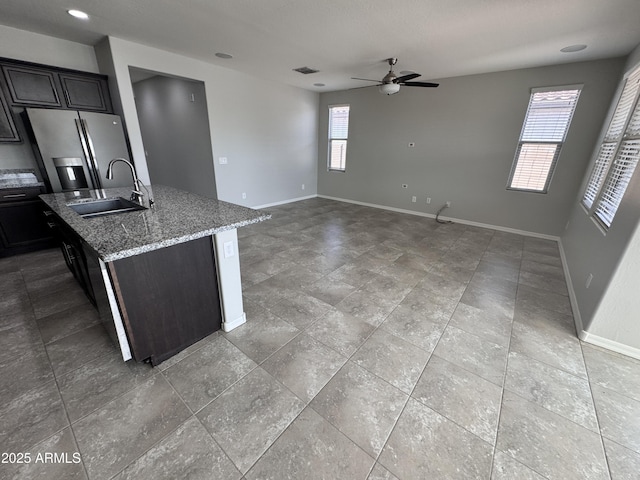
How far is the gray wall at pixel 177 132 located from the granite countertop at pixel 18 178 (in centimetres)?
224

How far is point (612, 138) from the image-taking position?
3.05 metres

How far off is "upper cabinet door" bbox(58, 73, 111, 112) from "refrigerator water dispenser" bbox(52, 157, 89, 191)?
0.80 metres

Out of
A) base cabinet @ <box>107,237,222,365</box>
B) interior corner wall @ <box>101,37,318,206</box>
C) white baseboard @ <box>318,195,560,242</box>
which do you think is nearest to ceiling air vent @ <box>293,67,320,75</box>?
interior corner wall @ <box>101,37,318,206</box>

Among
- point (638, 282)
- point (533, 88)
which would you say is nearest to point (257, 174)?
point (533, 88)

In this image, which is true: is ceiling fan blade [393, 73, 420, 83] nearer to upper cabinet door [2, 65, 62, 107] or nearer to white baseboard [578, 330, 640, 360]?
white baseboard [578, 330, 640, 360]

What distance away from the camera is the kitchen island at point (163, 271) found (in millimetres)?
1449

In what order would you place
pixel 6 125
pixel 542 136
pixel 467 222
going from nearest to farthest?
pixel 6 125 < pixel 542 136 < pixel 467 222

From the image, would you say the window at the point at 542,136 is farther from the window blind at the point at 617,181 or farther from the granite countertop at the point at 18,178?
A: the granite countertop at the point at 18,178

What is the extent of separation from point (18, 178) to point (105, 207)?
2.13 meters

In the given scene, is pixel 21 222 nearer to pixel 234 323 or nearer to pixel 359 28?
pixel 234 323

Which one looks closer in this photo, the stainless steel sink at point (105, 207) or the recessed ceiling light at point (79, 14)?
the stainless steel sink at point (105, 207)

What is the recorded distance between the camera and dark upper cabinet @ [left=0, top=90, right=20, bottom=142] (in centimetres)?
300

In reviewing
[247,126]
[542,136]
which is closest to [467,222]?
[542,136]

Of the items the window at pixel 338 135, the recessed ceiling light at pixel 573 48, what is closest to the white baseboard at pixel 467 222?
the window at pixel 338 135
